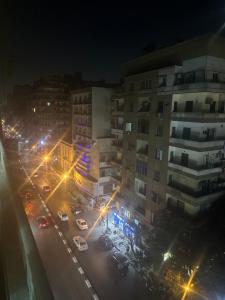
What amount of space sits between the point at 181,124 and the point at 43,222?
1973cm

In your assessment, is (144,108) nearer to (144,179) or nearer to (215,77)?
(144,179)

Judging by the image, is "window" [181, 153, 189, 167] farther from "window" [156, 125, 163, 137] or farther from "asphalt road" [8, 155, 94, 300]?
"asphalt road" [8, 155, 94, 300]

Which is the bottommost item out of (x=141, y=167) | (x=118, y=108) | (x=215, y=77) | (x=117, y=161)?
(x=117, y=161)

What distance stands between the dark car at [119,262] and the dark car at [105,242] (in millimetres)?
952

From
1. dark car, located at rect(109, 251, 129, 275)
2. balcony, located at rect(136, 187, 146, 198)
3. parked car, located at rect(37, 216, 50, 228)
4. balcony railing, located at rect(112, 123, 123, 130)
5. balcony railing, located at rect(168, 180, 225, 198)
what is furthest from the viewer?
balcony railing, located at rect(112, 123, 123, 130)

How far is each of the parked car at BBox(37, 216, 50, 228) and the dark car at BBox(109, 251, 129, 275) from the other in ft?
29.9

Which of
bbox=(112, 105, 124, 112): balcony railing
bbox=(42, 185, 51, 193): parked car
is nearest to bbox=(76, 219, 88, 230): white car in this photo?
bbox=(42, 185, 51, 193): parked car

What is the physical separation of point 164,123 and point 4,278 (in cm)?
1727

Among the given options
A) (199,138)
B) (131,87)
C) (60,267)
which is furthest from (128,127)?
(60,267)

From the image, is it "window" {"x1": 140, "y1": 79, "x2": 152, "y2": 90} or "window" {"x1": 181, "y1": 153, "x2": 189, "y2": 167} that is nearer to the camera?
"window" {"x1": 181, "y1": 153, "x2": 189, "y2": 167}

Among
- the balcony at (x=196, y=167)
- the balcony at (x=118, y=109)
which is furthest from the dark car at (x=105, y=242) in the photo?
the balcony at (x=118, y=109)

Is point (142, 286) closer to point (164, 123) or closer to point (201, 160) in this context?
point (201, 160)

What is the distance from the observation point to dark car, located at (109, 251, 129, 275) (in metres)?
20.9

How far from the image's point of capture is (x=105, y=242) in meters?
→ 24.6
